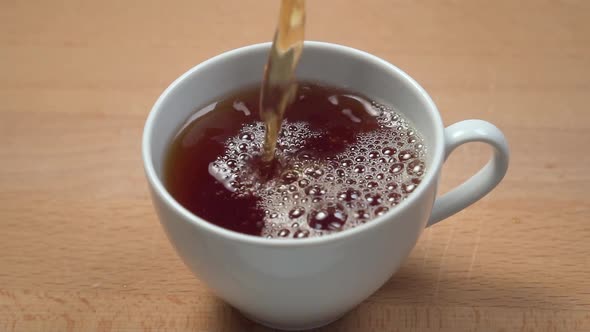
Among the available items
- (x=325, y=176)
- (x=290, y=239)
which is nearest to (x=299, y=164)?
(x=325, y=176)

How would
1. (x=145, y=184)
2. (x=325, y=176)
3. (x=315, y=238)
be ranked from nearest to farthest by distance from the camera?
(x=315, y=238), (x=325, y=176), (x=145, y=184)

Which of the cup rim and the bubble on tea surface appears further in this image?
the bubble on tea surface

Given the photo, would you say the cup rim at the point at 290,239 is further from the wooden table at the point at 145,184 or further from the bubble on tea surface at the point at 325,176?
the wooden table at the point at 145,184

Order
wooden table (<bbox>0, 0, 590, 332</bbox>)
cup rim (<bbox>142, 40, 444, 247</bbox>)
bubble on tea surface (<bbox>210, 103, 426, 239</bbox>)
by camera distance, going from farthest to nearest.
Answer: wooden table (<bbox>0, 0, 590, 332</bbox>) < bubble on tea surface (<bbox>210, 103, 426, 239</bbox>) < cup rim (<bbox>142, 40, 444, 247</bbox>)

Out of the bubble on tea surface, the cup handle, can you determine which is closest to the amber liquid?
the bubble on tea surface

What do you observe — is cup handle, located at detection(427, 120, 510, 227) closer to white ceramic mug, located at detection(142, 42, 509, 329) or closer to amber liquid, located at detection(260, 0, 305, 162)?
white ceramic mug, located at detection(142, 42, 509, 329)

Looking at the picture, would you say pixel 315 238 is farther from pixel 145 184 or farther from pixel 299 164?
pixel 145 184
